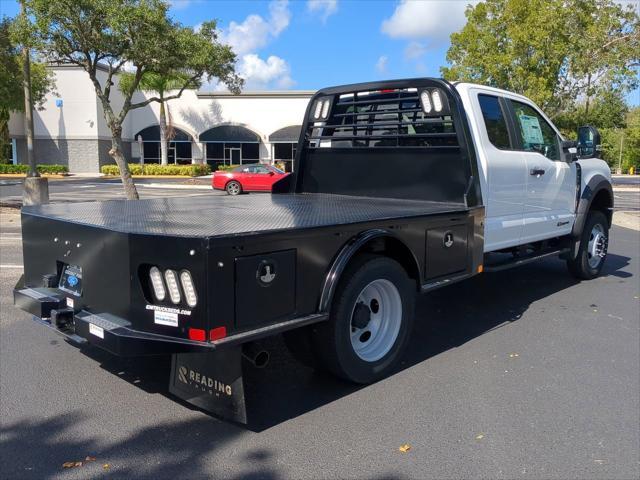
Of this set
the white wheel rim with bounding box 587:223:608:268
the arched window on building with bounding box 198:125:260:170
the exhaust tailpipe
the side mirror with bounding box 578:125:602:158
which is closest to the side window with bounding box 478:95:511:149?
the side mirror with bounding box 578:125:602:158

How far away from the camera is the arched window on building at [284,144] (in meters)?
43.6

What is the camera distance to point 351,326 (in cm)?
404

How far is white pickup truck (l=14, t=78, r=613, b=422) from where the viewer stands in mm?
3096

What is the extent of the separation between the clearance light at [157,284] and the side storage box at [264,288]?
16.5 inches

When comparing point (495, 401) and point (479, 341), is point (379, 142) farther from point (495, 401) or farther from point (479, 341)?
point (495, 401)

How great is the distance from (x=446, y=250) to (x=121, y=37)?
1240 centimetres

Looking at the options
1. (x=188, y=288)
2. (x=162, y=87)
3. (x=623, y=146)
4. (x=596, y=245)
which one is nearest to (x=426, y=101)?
(x=188, y=288)

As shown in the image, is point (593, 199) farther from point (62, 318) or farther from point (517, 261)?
point (62, 318)

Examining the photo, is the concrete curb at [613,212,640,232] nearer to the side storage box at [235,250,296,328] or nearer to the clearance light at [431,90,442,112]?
the clearance light at [431,90,442,112]

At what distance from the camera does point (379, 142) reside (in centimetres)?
594

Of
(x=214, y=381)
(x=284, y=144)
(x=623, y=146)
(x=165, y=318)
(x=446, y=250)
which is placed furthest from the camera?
(x=623, y=146)

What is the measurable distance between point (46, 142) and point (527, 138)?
45424 mm

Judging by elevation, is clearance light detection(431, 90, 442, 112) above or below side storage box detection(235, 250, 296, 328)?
above

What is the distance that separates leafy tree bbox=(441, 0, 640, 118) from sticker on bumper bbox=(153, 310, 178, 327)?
1573 centimetres
